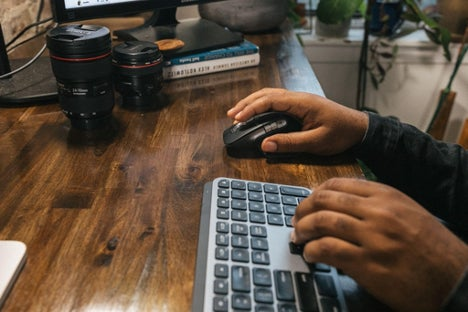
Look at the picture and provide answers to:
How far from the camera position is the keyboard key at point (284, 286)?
17.6 inches

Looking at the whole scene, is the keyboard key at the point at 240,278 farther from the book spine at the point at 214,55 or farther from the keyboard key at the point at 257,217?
the book spine at the point at 214,55

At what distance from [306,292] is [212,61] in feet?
2.39

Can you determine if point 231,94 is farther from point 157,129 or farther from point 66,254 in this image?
point 66,254

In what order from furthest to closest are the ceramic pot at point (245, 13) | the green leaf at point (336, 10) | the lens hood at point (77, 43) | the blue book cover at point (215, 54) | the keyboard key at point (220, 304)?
the green leaf at point (336, 10) → the ceramic pot at point (245, 13) → the blue book cover at point (215, 54) → the lens hood at point (77, 43) → the keyboard key at point (220, 304)

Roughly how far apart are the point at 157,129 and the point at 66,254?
35cm

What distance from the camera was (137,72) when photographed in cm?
88

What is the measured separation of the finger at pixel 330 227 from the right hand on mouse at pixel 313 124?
0.25m

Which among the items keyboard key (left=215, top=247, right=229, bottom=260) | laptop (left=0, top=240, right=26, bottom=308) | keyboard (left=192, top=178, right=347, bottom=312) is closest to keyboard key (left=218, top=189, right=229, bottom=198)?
keyboard (left=192, top=178, right=347, bottom=312)

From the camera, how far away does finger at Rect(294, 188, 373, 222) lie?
0.47m

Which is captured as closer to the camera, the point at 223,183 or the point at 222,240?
the point at 222,240

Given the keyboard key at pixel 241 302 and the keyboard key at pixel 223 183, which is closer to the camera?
the keyboard key at pixel 241 302

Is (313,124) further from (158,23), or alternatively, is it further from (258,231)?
(158,23)

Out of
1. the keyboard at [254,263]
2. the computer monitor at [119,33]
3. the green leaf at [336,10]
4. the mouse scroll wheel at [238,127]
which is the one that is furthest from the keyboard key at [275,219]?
the green leaf at [336,10]

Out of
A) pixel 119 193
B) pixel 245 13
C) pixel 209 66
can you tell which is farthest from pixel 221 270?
pixel 245 13
